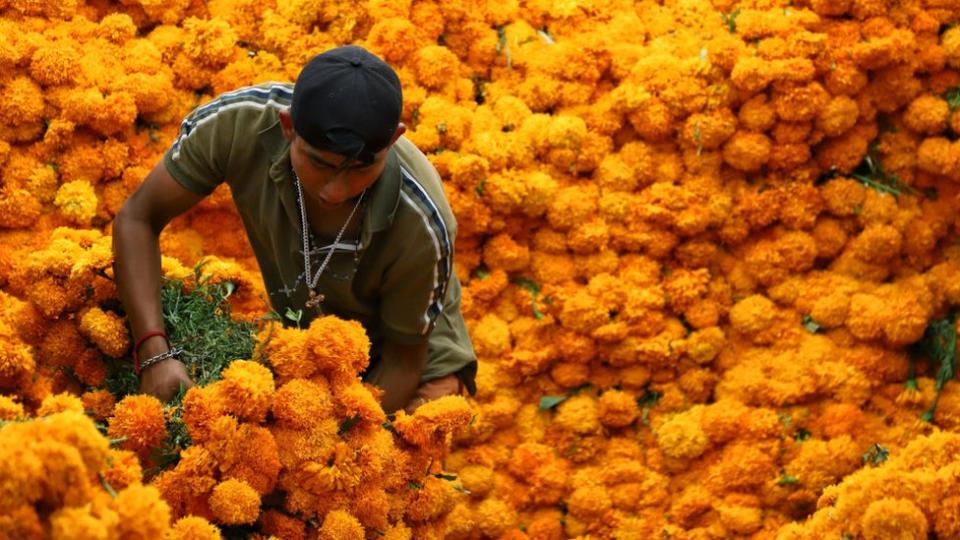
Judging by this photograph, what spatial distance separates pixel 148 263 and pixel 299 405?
0.59 meters

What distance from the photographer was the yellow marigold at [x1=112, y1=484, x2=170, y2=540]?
2.37m

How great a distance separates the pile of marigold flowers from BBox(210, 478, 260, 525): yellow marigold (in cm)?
165

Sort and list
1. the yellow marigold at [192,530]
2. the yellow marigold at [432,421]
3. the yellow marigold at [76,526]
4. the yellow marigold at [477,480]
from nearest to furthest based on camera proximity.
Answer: the yellow marigold at [76,526] → the yellow marigold at [192,530] → the yellow marigold at [432,421] → the yellow marigold at [477,480]

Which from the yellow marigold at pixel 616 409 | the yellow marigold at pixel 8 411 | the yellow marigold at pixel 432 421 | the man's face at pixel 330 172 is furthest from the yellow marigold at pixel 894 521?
the yellow marigold at pixel 8 411

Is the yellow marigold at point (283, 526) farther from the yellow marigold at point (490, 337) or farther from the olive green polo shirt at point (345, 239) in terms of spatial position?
the yellow marigold at point (490, 337)

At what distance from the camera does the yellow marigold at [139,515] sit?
7.78 feet

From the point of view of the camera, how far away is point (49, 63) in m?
4.42

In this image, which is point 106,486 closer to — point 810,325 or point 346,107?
point 346,107

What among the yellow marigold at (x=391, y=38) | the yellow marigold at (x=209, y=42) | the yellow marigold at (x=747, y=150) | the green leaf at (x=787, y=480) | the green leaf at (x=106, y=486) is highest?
the green leaf at (x=106, y=486)

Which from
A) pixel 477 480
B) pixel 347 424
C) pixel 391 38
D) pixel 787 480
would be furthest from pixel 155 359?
pixel 787 480

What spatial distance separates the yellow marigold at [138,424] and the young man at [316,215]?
24cm

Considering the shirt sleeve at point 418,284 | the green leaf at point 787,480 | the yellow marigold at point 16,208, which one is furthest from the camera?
the green leaf at point 787,480

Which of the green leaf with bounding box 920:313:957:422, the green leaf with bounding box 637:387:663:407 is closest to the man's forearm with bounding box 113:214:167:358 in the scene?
the green leaf with bounding box 637:387:663:407

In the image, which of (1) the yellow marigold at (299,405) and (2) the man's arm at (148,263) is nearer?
(1) the yellow marigold at (299,405)
